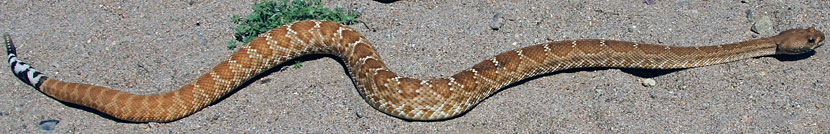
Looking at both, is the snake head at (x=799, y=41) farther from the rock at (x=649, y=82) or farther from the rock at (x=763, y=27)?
the rock at (x=649, y=82)

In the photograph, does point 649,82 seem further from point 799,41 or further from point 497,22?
point 497,22

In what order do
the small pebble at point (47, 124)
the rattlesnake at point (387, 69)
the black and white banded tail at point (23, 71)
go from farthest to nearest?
the black and white banded tail at point (23, 71)
the small pebble at point (47, 124)
the rattlesnake at point (387, 69)

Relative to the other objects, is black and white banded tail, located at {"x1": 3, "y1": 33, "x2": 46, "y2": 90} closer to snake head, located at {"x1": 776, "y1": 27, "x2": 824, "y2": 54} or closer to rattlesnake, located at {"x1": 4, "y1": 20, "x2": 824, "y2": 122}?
rattlesnake, located at {"x1": 4, "y1": 20, "x2": 824, "y2": 122}

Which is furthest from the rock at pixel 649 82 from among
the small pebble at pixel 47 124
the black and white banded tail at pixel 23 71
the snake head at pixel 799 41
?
the black and white banded tail at pixel 23 71

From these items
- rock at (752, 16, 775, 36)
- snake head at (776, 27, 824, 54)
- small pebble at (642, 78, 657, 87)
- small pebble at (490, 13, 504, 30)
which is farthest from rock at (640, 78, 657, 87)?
small pebble at (490, 13, 504, 30)

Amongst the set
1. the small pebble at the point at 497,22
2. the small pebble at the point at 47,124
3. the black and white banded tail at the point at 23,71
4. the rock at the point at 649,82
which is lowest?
the small pebble at the point at 47,124

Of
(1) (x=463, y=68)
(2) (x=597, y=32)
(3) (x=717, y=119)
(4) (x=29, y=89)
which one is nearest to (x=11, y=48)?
(4) (x=29, y=89)

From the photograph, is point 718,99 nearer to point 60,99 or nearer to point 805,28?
point 805,28
